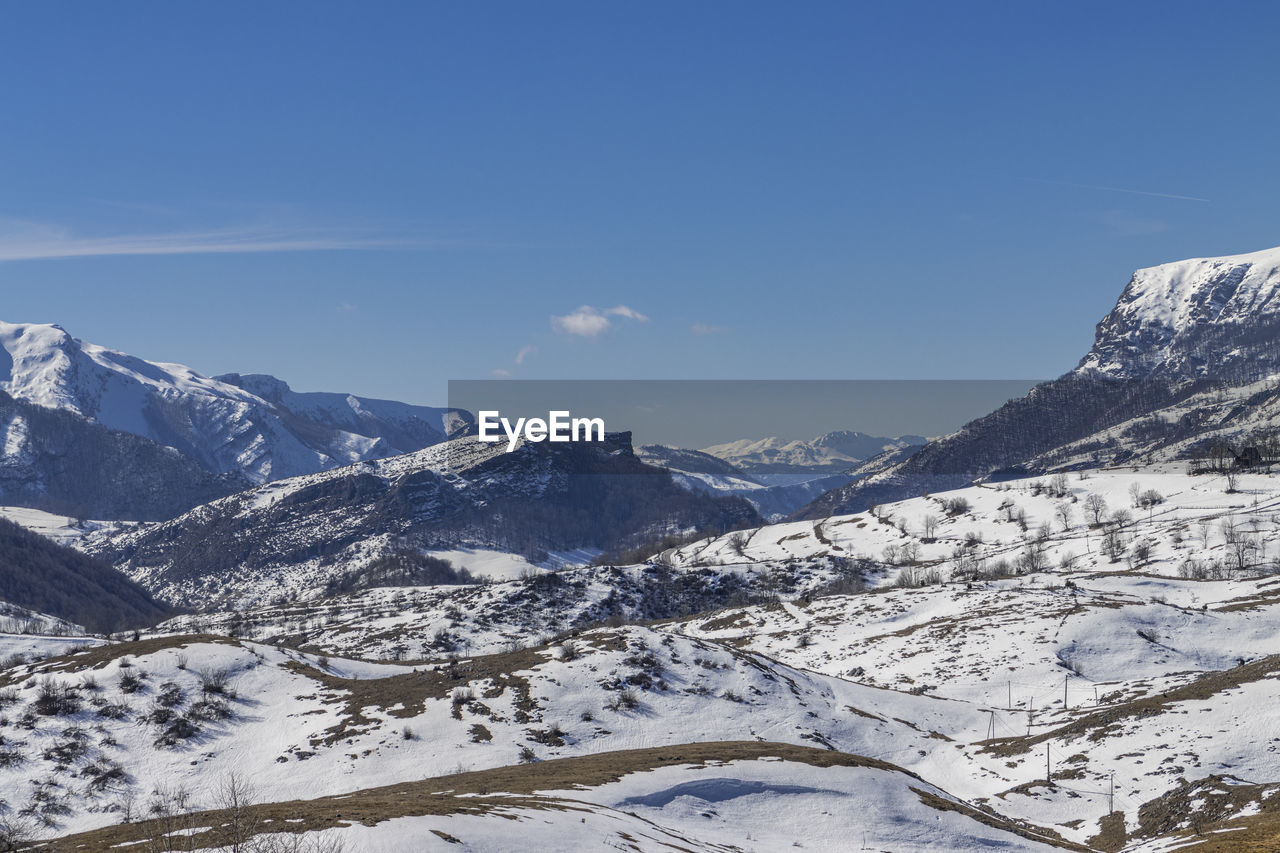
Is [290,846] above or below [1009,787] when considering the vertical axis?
above

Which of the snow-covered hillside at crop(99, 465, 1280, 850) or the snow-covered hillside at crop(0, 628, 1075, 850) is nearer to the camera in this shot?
the snow-covered hillside at crop(0, 628, 1075, 850)

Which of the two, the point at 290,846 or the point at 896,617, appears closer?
the point at 290,846

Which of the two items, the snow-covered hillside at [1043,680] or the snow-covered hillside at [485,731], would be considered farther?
the snow-covered hillside at [1043,680]

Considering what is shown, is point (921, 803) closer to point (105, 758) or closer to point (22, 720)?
point (105, 758)

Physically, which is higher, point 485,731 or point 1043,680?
point 485,731

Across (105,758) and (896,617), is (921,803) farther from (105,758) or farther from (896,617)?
(896,617)

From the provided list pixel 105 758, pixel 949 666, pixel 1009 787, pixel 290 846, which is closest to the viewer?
pixel 290 846

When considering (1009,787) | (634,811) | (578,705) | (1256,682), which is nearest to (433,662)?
(578,705)

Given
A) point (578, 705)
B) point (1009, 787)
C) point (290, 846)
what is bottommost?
point (1009, 787)

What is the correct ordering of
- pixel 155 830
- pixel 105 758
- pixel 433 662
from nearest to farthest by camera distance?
pixel 155 830 < pixel 105 758 < pixel 433 662

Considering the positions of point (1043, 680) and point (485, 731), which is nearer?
point (485, 731)
